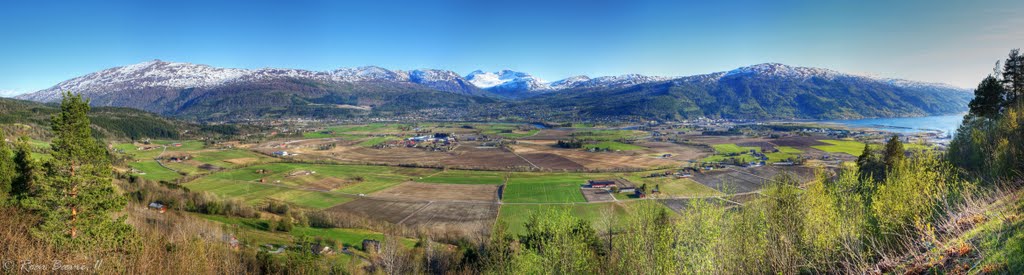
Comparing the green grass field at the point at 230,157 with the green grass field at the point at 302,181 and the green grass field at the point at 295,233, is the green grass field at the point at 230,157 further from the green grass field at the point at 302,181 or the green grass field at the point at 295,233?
the green grass field at the point at 295,233

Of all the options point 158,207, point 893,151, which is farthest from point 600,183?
point 158,207

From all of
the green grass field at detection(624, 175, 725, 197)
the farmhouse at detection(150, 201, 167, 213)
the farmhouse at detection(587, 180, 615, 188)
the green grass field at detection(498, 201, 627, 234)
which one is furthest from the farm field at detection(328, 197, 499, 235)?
the green grass field at detection(624, 175, 725, 197)

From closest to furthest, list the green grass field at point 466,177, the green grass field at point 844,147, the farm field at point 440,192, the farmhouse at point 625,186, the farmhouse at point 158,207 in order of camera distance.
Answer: the farmhouse at point 158,207 < the farm field at point 440,192 < the farmhouse at point 625,186 < the green grass field at point 466,177 < the green grass field at point 844,147

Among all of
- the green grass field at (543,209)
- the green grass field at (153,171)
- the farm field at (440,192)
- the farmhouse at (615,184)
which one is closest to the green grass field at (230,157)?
the green grass field at (153,171)

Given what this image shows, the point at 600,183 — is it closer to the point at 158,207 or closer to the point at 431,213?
the point at 431,213

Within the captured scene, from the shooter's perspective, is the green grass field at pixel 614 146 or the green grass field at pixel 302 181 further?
the green grass field at pixel 614 146

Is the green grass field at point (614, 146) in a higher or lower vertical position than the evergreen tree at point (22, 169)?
lower

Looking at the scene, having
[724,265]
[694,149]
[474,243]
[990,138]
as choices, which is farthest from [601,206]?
[694,149]
